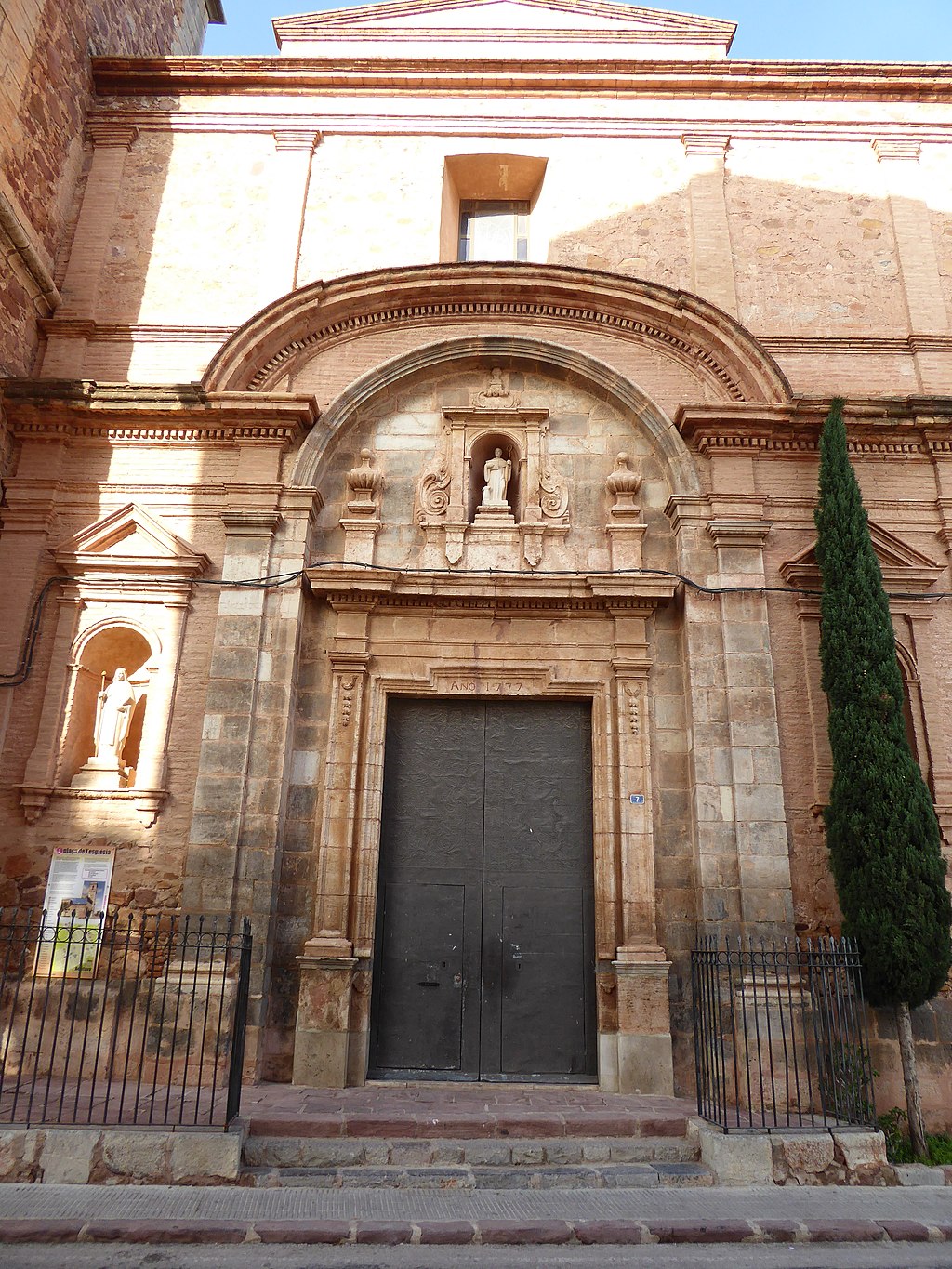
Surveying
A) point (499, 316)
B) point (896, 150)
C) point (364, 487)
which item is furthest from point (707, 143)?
point (364, 487)

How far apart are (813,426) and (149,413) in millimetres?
6591

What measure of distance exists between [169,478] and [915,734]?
24.5 ft

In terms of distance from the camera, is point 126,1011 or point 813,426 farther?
point 813,426

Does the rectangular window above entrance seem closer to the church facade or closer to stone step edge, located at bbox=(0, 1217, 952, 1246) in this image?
the church facade

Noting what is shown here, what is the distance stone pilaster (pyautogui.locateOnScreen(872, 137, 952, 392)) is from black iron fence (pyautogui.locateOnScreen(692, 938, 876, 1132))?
238 inches

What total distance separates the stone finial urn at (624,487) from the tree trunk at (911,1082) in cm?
495

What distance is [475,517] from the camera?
30.6 feet

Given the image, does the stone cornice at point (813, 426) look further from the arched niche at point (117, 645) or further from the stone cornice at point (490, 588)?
the arched niche at point (117, 645)

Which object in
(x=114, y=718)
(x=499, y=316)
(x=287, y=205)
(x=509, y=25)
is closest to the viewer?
(x=114, y=718)

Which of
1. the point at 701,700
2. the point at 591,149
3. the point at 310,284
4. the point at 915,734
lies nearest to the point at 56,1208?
the point at 701,700

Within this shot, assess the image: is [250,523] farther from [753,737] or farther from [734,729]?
[753,737]

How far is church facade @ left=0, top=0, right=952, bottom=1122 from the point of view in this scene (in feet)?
26.2

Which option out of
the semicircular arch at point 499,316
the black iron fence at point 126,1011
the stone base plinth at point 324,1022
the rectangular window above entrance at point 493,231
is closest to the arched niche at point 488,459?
the semicircular arch at point 499,316

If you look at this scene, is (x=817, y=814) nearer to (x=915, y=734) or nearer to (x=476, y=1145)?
(x=915, y=734)
